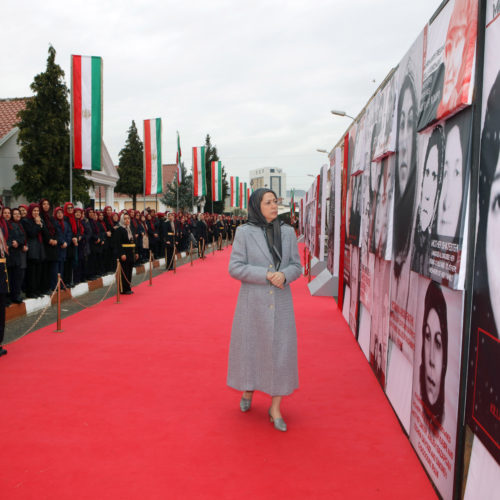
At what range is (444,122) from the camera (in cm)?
327

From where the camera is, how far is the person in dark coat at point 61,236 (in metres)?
10.5

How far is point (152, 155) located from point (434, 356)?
1553cm

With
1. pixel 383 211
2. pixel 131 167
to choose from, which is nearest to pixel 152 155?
pixel 383 211

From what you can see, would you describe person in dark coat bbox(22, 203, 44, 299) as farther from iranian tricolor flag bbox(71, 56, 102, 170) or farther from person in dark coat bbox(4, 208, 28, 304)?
iranian tricolor flag bbox(71, 56, 102, 170)

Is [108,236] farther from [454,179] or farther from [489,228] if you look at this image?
[489,228]

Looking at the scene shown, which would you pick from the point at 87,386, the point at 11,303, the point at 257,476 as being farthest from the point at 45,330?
the point at 257,476

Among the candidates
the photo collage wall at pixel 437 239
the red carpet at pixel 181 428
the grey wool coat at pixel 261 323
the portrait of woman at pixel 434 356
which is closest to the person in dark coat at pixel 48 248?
the red carpet at pixel 181 428

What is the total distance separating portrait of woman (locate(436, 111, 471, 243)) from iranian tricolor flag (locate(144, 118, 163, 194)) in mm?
15171

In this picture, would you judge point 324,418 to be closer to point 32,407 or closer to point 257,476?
point 257,476

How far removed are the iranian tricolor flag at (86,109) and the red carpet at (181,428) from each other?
5705 mm

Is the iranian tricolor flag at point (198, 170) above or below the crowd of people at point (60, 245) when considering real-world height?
above

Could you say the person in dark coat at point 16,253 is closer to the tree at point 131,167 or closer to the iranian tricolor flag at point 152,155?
the iranian tricolor flag at point 152,155

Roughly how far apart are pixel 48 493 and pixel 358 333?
15.4 ft

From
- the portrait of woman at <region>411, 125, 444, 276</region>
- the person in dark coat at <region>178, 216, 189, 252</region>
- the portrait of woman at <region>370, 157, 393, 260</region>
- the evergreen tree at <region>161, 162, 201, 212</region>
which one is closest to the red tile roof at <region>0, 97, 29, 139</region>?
the person in dark coat at <region>178, 216, 189, 252</region>
